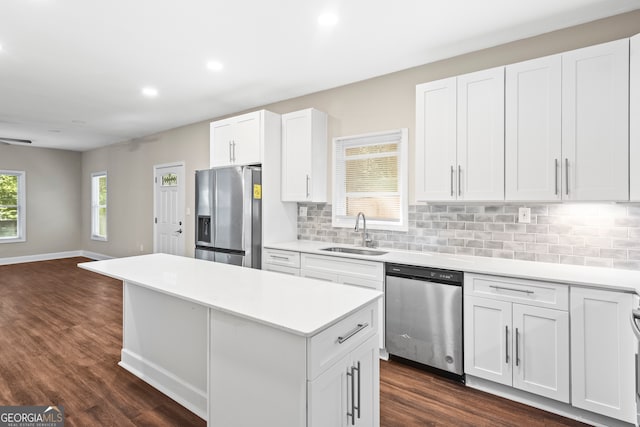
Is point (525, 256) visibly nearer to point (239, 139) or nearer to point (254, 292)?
point (254, 292)

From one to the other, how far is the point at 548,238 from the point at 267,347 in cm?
232

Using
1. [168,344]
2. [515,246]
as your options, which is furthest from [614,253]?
[168,344]

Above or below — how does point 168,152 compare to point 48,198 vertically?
above

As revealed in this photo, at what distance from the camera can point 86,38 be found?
8.93ft

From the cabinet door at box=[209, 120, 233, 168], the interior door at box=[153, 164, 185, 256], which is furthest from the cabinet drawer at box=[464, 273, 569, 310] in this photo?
the interior door at box=[153, 164, 185, 256]

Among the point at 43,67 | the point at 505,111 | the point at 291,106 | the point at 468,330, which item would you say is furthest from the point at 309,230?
the point at 43,67

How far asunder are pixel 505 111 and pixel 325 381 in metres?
2.24

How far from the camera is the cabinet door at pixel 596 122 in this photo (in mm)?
2051

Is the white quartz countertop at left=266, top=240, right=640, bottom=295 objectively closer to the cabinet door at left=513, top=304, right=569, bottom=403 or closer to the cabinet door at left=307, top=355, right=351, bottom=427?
the cabinet door at left=513, top=304, right=569, bottom=403

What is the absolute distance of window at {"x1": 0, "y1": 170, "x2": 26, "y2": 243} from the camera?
722 cm

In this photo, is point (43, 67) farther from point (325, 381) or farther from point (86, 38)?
point (325, 381)

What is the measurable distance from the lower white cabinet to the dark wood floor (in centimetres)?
53

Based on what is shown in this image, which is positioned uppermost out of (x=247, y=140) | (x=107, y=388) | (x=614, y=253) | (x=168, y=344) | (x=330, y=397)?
(x=247, y=140)

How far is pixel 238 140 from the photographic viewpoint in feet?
13.2
